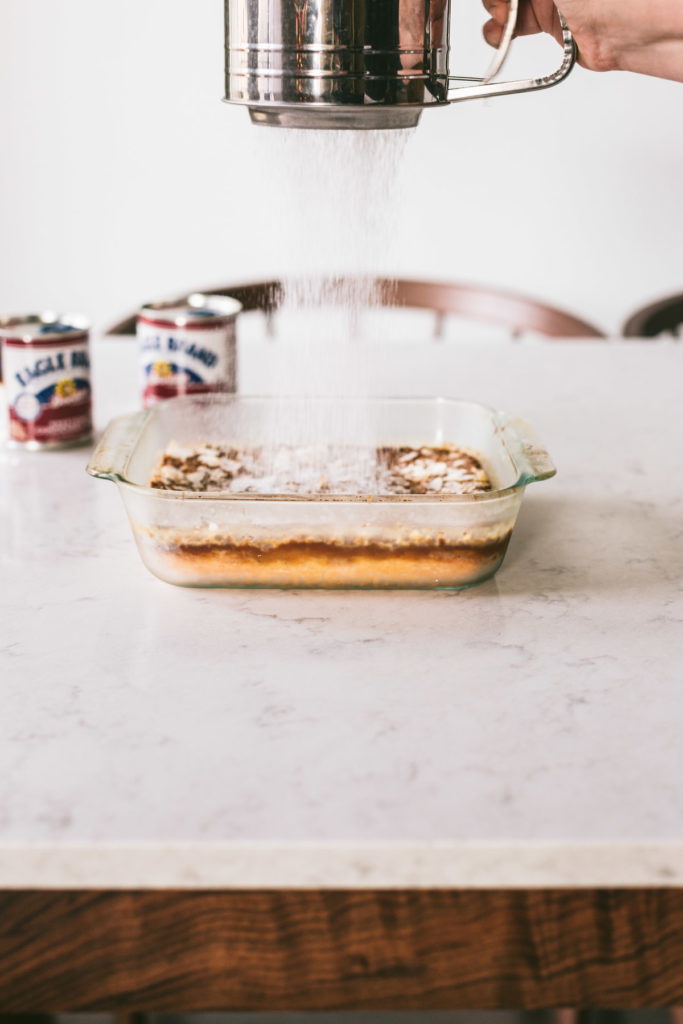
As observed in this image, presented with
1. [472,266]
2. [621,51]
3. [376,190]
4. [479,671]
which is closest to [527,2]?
[621,51]

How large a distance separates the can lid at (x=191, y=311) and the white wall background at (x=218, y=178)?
3.92 ft

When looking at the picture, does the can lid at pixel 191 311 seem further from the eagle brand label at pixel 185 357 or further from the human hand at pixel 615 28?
the human hand at pixel 615 28

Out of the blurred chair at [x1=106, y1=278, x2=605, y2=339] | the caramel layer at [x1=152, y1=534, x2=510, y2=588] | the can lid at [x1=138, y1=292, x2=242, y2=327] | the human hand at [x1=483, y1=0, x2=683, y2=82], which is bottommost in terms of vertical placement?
the caramel layer at [x1=152, y1=534, x2=510, y2=588]

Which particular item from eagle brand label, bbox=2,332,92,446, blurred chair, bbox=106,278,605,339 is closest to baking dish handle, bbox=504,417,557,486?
eagle brand label, bbox=2,332,92,446

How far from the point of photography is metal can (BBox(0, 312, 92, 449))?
974mm

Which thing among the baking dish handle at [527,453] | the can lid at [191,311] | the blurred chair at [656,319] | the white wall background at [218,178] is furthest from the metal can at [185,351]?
the white wall background at [218,178]

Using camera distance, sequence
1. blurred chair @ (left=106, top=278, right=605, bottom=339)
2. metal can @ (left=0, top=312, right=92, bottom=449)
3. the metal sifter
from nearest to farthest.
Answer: the metal sifter < metal can @ (left=0, top=312, right=92, bottom=449) < blurred chair @ (left=106, top=278, right=605, bottom=339)

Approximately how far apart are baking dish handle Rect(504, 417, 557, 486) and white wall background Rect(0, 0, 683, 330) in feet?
5.06

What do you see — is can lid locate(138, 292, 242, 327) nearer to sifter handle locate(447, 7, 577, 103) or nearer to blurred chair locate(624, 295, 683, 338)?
sifter handle locate(447, 7, 577, 103)

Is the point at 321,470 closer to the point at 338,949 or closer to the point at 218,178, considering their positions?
the point at 338,949

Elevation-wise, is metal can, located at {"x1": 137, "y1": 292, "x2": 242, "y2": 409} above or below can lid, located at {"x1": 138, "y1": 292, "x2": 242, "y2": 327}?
below

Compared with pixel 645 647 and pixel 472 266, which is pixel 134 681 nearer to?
pixel 645 647

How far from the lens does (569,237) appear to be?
93.8 inches

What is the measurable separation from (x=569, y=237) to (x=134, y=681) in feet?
6.67
